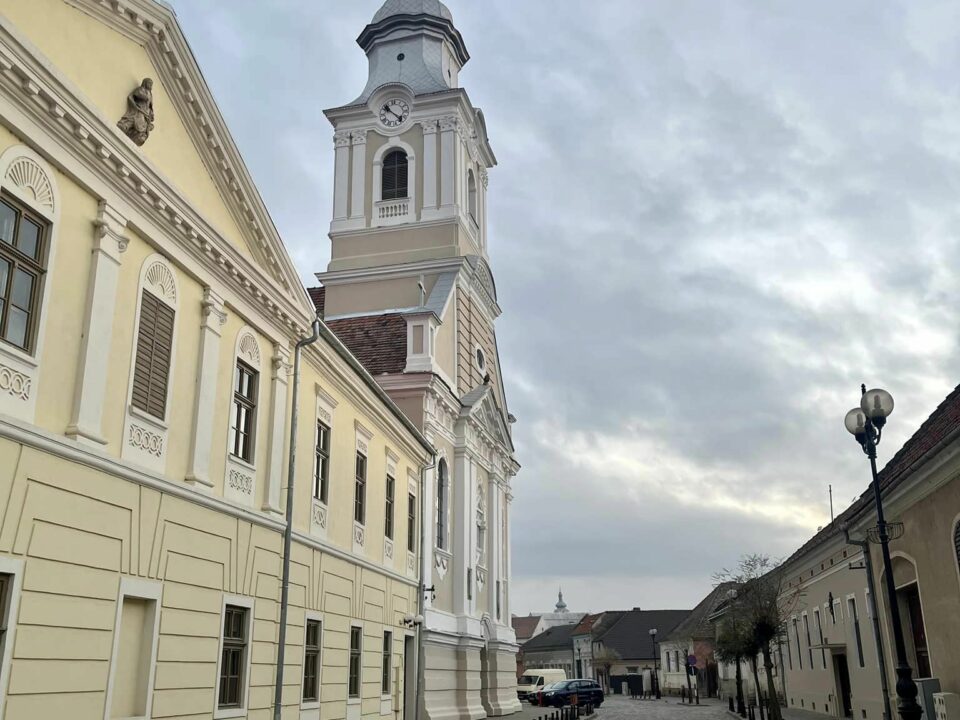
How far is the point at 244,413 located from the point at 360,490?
19.5 feet

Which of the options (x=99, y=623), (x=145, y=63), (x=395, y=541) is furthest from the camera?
(x=395, y=541)

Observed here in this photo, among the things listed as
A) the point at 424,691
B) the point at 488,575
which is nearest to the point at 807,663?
the point at 488,575

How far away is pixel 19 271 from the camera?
32.0 feet

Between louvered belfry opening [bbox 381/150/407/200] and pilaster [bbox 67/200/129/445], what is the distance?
87.4 ft

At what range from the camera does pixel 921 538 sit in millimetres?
16703

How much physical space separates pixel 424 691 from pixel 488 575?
8.87 metres

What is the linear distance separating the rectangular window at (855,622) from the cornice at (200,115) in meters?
18.3

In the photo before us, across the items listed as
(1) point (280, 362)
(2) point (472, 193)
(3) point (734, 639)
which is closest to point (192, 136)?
(1) point (280, 362)

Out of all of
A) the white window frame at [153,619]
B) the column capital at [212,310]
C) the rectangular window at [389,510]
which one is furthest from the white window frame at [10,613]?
the rectangular window at [389,510]

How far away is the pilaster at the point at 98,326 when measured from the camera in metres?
10.4

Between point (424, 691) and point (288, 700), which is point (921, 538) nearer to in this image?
point (288, 700)

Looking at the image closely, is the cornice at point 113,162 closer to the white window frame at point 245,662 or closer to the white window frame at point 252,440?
the white window frame at point 252,440

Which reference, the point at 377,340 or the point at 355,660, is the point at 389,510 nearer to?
the point at 355,660

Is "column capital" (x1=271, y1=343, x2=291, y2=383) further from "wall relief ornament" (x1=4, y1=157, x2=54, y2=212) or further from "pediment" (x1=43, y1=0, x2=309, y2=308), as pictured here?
"wall relief ornament" (x1=4, y1=157, x2=54, y2=212)
